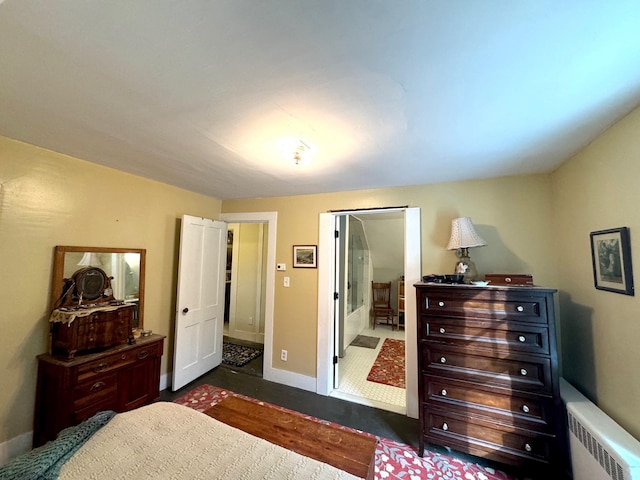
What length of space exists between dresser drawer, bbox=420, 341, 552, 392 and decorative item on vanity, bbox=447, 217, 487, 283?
0.66 meters

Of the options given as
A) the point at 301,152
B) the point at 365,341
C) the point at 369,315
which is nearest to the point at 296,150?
the point at 301,152

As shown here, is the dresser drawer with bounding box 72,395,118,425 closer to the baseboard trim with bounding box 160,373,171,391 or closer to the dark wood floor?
the dark wood floor

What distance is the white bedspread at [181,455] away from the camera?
41.6 inches

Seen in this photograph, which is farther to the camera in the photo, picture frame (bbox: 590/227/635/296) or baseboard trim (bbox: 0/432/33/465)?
baseboard trim (bbox: 0/432/33/465)

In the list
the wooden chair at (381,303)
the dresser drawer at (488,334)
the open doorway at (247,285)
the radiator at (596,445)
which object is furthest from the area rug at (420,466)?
the wooden chair at (381,303)

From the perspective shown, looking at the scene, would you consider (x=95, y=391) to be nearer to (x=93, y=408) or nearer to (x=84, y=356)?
(x=93, y=408)

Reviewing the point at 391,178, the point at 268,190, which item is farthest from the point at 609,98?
the point at 268,190

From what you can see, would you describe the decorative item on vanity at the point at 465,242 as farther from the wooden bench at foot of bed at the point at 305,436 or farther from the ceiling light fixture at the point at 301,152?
the wooden bench at foot of bed at the point at 305,436

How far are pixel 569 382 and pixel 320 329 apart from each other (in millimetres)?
2212

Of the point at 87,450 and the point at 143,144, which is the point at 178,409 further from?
the point at 143,144

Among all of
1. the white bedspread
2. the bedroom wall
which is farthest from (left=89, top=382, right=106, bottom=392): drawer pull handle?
the bedroom wall

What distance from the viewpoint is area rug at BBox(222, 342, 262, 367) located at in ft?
12.0

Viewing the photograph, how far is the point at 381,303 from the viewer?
5.70 metres

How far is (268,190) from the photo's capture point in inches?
119
